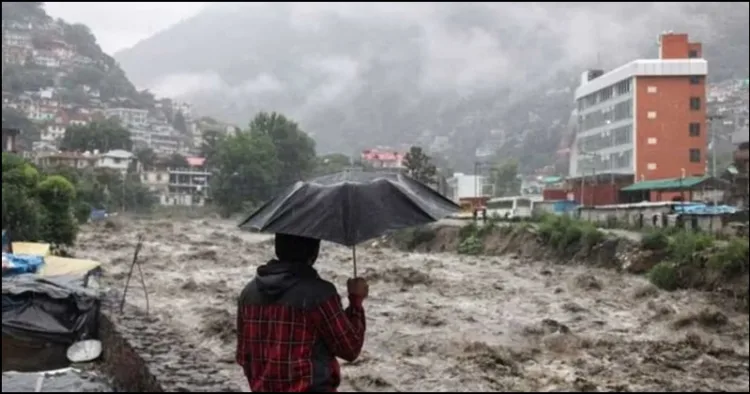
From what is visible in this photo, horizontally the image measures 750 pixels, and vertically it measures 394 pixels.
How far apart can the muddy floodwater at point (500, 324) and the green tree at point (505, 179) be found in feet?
77.6

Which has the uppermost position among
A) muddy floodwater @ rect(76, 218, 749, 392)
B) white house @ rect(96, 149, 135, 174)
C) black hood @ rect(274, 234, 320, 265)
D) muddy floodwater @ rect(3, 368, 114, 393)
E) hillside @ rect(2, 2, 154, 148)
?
hillside @ rect(2, 2, 154, 148)

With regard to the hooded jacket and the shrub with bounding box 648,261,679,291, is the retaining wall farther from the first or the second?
the shrub with bounding box 648,261,679,291

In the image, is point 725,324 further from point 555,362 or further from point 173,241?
point 173,241

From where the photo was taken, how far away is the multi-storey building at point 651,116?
22422mm

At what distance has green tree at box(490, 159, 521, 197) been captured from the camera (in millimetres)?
48750

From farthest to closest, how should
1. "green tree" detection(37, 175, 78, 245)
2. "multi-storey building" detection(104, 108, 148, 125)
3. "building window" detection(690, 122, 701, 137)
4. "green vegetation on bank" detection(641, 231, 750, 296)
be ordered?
"multi-storey building" detection(104, 108, 148, 125)
"building window" detection(690, 122, 701, 137)
"green tree" detection(37, 175, 78, 245)
"green vegetation on bank" detection(641, 231, 750, 296)

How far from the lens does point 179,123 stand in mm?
85000

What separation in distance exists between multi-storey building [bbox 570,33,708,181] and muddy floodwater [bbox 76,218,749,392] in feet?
17.0

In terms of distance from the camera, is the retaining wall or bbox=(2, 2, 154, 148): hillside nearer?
the retaining wall

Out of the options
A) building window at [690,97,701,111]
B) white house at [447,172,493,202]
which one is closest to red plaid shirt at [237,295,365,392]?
building window at [690,97,701,111]

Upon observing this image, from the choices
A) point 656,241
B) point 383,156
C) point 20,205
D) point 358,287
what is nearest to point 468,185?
point 383,156

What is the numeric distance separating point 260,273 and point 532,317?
1369 cm

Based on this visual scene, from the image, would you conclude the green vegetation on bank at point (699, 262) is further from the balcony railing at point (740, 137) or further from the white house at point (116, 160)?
the white house at point (116, 160)

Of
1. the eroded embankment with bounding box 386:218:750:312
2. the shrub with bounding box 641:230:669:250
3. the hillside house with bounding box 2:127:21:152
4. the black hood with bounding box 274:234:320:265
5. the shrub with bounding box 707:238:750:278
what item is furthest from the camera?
the hillside house with bounding box 2:127:21:152
